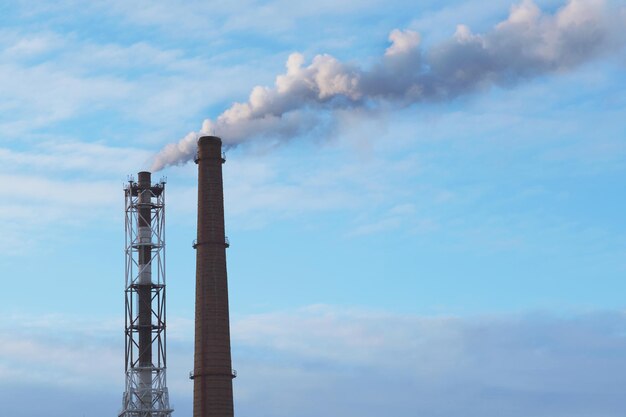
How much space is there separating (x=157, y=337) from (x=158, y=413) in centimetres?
490

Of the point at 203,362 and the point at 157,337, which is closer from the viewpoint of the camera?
the point at 203,362

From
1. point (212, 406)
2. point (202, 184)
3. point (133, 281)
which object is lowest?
point (212, 406)

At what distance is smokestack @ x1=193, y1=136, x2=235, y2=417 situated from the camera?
68.6 m

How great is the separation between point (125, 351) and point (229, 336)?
27.1 ft

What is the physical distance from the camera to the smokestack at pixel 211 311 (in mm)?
68625

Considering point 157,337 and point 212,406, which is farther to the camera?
point 157,337

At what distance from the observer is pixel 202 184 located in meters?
71.2

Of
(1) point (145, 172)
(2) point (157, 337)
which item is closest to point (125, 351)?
(2) point (157, 337)

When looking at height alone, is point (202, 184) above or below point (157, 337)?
above

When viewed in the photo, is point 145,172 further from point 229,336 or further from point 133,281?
point 229,336

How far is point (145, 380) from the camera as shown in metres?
72.9

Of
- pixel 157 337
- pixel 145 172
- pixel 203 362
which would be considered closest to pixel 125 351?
pixel 157 337

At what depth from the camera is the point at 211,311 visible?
69.0 meters

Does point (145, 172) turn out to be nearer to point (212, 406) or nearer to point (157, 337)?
point (157, 337)
